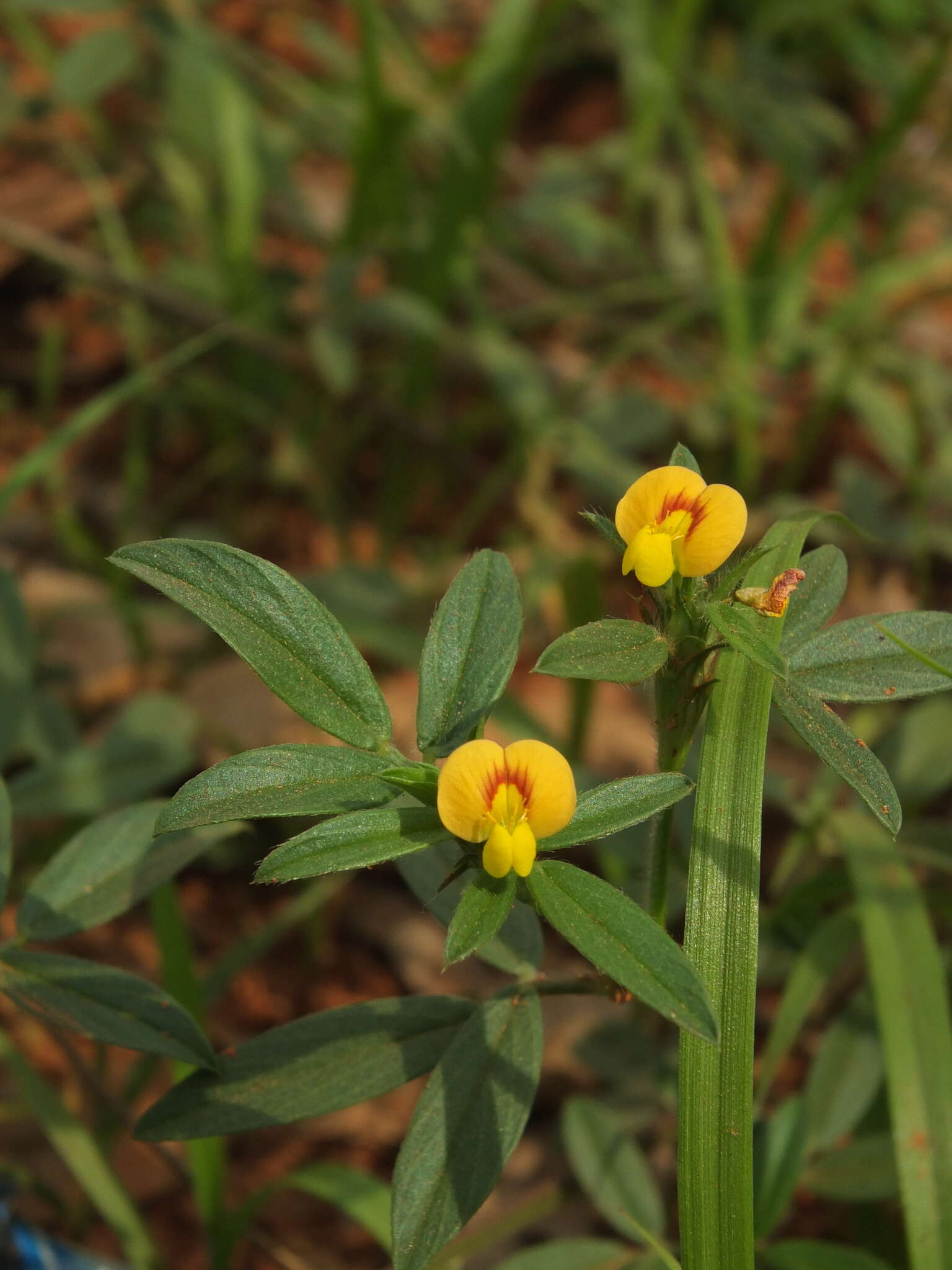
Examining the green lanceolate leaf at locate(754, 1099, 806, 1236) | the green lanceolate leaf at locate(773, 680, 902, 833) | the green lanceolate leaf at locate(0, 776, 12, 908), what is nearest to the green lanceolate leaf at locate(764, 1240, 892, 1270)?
the green lanceolate leaf at locate(754, 1099, 806, 1236)

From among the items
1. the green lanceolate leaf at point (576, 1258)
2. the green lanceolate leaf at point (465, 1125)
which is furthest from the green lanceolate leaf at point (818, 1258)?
the green lanceolate leaf at point (465, 1125)

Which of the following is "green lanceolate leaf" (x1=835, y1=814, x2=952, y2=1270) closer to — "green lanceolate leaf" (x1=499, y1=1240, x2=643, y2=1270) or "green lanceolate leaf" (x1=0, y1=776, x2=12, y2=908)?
"green lanceolate leaf" (x1=499, y1=1240, x2=643, y2=1270)

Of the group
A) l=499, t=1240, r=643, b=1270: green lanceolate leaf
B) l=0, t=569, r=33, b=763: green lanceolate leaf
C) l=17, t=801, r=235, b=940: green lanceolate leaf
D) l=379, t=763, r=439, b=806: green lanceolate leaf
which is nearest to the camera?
l=379, t=763, r=439, b=806: green lanceolate leaf

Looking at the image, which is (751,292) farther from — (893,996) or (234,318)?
(893,996)

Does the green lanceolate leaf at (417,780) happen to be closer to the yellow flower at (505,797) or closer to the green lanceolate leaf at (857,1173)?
the yellow flower at (505,797)

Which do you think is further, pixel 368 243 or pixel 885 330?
pixel 885 330

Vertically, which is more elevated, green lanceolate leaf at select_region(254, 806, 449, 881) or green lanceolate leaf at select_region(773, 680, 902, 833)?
green lanceolate leaf at select_region(773, 680, 902, 833)

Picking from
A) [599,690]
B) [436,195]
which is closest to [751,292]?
[436,195]
